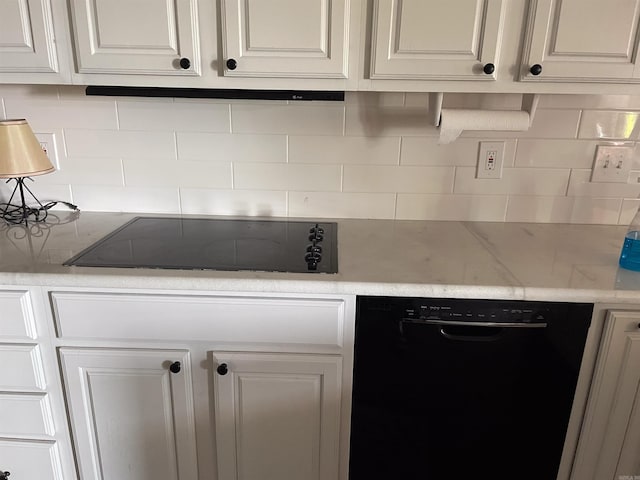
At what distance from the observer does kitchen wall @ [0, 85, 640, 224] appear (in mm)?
1591

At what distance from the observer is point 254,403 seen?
4.18 ft

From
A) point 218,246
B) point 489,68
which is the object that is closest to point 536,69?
point 489,68

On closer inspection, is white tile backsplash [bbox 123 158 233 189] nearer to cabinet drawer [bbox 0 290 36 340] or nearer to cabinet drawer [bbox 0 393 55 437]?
cabinet drawer [bbox 0 290 36 340]

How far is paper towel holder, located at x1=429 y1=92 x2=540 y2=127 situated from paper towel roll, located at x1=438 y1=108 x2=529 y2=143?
0.03 metres

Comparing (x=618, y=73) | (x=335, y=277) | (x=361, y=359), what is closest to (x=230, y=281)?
(x=335, y=277)

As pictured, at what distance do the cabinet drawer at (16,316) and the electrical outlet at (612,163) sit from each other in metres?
1.77

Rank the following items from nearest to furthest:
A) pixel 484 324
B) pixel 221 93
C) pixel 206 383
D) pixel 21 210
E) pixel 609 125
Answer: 1. pixel 484 324
2. pixel 206 383
3. pixel 221 93
4. pixel 609 125
5. pixel 21 210

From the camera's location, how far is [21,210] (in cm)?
168

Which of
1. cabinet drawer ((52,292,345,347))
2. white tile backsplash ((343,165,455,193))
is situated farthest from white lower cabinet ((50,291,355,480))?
white tile backsplash ((343,165,455,193))

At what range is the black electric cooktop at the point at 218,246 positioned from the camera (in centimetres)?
125

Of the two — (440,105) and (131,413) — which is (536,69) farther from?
(131,413)

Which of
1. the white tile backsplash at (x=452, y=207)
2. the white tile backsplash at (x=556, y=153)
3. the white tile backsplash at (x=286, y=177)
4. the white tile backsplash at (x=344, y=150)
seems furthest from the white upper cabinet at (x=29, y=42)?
the white tile backsplash at (x=556, y=153)

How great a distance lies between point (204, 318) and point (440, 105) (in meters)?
0.94

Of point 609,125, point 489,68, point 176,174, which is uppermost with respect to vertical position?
point 489,68
